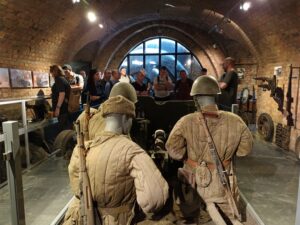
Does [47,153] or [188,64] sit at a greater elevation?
[188,64]

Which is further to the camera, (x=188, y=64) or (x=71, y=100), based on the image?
(x=188, y=64)

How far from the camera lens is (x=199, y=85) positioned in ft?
9.08

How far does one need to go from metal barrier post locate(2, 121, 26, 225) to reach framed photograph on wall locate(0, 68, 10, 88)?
13.5 ft

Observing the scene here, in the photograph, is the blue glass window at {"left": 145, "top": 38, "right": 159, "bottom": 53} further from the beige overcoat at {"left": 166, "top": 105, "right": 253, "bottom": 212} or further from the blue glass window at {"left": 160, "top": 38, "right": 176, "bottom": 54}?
the beige overcoat at {"left": 166, "top": 105, "right": 253, "bottom": 212}

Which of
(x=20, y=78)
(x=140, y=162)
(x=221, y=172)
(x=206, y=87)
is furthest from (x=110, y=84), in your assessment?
(x=140, y=162)

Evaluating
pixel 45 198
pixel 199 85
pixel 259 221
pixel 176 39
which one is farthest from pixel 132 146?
pixel 176 39

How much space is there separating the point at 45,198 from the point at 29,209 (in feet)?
1.05

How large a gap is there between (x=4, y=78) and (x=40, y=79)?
5.13ft

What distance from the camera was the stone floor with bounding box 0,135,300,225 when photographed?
10.6ft

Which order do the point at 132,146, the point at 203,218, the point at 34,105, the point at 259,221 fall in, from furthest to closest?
the point at 34,105 → the point at 203,218 → the point at 259,221 → the point at 132,146

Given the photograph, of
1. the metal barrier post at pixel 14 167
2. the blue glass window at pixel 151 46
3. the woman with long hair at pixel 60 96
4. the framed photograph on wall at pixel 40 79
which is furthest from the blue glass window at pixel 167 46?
the metal barrier post at pixel 14 167

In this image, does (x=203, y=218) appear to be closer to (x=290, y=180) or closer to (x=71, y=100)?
(x=290, y=180)

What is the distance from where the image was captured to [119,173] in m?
1.64

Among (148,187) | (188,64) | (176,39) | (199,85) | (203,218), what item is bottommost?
(203,218)
